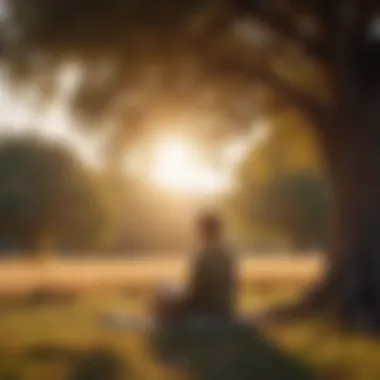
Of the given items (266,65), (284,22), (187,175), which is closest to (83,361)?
(187,175)

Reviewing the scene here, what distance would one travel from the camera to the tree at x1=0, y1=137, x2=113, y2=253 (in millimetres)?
2041

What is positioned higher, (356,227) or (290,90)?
(290,90)

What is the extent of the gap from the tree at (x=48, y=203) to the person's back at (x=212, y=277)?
0.94 ft

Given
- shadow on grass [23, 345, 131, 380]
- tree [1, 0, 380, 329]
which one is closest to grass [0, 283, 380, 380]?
shadow on grass [23, 345, 131, 380]

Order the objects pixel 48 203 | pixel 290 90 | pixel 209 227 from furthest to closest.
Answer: pixel 290 90, pixel 209 227, pixel 48 203

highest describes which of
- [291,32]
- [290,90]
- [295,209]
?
[291,32]

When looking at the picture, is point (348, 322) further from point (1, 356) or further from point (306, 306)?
point (1, 356)

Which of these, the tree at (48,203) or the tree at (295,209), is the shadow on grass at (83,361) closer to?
the tree at (48,203)

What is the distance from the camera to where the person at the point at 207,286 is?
2.16 m

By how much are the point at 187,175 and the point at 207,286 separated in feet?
1.00

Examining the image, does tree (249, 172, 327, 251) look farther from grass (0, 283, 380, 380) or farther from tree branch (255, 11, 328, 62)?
tree branch (255, 11, 328, 62)

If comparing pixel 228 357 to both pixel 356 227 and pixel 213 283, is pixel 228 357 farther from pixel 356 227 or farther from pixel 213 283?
pixel 356 227

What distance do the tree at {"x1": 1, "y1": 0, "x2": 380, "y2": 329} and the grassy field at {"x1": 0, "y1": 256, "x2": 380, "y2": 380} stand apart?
0.73 ft

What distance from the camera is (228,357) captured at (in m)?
2.19
